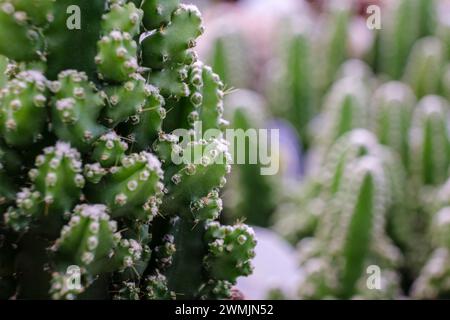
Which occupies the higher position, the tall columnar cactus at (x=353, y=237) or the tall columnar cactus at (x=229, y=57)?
the tall columnar cactus at (x=229, y=57)

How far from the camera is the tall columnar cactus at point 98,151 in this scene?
3.49 ft

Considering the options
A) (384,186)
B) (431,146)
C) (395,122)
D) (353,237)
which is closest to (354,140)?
(384,186)

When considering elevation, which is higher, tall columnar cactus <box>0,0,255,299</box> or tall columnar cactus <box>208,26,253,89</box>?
tall columnar cactus <box>208,26,253,89</box>

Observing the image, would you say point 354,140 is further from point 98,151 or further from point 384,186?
point 98,151

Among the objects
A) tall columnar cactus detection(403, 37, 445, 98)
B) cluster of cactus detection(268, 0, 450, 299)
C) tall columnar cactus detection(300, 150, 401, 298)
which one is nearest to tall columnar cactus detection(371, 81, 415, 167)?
cluster of cactus detection(268, 0, 450, 299)

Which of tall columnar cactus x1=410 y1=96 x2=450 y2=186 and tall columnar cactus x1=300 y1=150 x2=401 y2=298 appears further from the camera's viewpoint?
tall columnar cactus x1=410 y1=96 x2=450 y2=186

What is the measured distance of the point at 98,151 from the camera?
3.64 feet

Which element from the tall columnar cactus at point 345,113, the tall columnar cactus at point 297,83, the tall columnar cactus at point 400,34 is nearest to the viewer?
the tall columnar cactus at point 345,113

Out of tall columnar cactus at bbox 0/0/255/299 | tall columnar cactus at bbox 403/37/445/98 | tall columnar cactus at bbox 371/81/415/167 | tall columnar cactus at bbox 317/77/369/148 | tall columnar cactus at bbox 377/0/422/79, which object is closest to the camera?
tall columnar cactus at bbox 0/0/255/299

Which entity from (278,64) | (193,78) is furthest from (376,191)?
(278,64)

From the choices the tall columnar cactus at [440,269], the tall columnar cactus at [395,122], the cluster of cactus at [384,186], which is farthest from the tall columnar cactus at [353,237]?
the tall columnar cactus at [395,122]

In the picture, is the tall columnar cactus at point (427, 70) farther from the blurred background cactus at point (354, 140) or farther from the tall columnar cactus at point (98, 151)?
the tall columnar cactus at point (98, 151)

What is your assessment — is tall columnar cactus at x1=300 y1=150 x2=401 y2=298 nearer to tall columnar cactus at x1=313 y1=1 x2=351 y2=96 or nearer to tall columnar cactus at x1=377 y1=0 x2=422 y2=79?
tall columnar cactus at x1=313 y1=1 x2=351 y2=96

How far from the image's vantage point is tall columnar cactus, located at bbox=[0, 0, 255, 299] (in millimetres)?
1062
